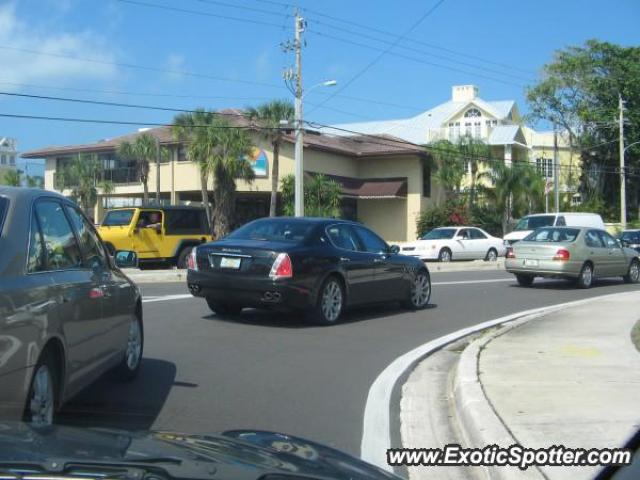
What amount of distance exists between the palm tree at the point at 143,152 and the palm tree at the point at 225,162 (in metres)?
4.86

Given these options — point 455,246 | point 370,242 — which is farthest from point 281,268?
point 455,246

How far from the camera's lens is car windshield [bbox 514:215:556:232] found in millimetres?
30062

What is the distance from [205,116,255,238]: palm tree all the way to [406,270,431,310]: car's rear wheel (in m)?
24.9

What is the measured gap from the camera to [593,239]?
1867 centimetres

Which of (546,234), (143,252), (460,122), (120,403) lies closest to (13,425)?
(120,403)

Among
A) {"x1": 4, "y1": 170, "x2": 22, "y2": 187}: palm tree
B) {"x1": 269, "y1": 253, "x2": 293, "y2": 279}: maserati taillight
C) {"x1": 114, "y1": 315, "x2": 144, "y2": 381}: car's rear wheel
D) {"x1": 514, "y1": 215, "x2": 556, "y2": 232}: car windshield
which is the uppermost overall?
{"x1": 4, "y1": 170, "x2": 22, "y2": 187}: palm tree

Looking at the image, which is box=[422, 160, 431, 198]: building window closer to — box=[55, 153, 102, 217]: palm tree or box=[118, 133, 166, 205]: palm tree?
box=[118, 133, 166, 205]: palm tree

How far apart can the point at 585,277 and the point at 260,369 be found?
12469 mm

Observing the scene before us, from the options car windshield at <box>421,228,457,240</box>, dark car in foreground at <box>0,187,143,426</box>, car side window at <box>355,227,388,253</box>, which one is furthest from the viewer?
car windshield at <box>421,228,457,240</box>

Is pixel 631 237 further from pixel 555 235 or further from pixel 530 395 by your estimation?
pixel 530 395

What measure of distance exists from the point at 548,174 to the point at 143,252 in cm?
4986

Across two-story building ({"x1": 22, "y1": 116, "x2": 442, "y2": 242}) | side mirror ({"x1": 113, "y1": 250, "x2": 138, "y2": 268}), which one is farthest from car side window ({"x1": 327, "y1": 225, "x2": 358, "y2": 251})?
two-story building ({"x1": 22, "y1": 116, "x2": 442, "y2": 242})

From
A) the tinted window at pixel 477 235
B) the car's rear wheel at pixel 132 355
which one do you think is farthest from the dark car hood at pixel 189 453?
→ the tinted window at pixel 477 235

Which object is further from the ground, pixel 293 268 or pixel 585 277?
pixel 293 268
